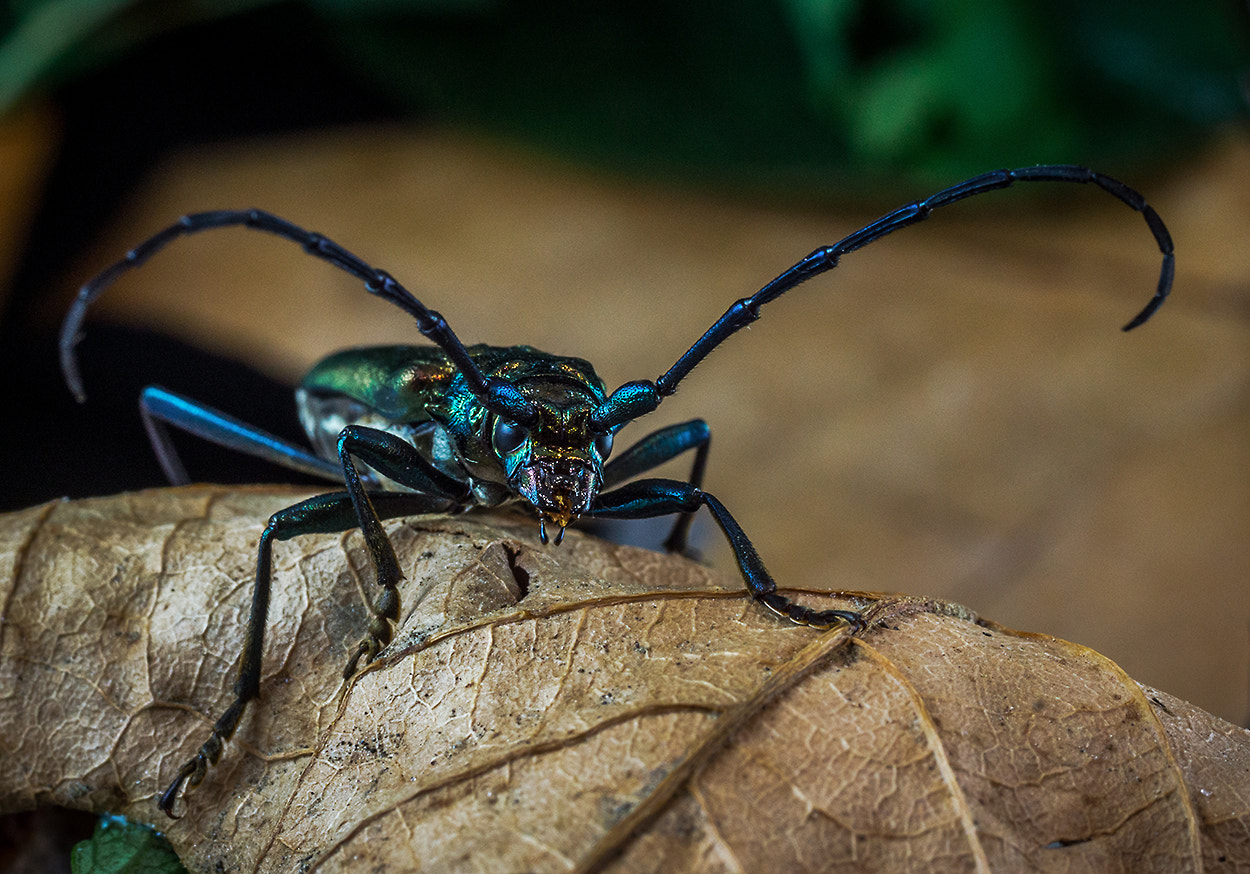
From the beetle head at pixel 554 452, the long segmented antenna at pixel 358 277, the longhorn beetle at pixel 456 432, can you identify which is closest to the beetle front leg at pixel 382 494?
the longhorn beetle at pixel 456 432

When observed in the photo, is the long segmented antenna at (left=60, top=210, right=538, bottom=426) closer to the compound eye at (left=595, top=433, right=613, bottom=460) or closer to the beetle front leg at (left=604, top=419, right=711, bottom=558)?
the compound eye at (left=595, top=433, right=613, bottom=460)

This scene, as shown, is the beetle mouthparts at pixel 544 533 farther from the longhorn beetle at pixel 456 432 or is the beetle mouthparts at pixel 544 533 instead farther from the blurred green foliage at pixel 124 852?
the blurred green foliage at pixel 124 852

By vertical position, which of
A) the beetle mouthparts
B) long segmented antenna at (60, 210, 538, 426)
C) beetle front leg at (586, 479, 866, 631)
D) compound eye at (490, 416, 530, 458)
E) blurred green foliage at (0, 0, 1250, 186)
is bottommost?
the beetle mouthparts

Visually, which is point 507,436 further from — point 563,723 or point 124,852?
point 124,852

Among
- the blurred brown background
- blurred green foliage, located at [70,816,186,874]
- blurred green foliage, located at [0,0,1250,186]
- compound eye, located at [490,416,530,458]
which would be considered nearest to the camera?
blurred green foliage, located at [70,816,186,874]

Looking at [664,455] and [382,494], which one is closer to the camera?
[382,494]

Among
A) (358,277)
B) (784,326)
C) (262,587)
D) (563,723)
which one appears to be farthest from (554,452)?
(784,326)

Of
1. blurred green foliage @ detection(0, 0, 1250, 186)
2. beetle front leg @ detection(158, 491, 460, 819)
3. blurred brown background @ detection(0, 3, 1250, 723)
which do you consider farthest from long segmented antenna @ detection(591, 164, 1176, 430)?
blurred green foliage @ detection(0, 0, 1250, 186)
